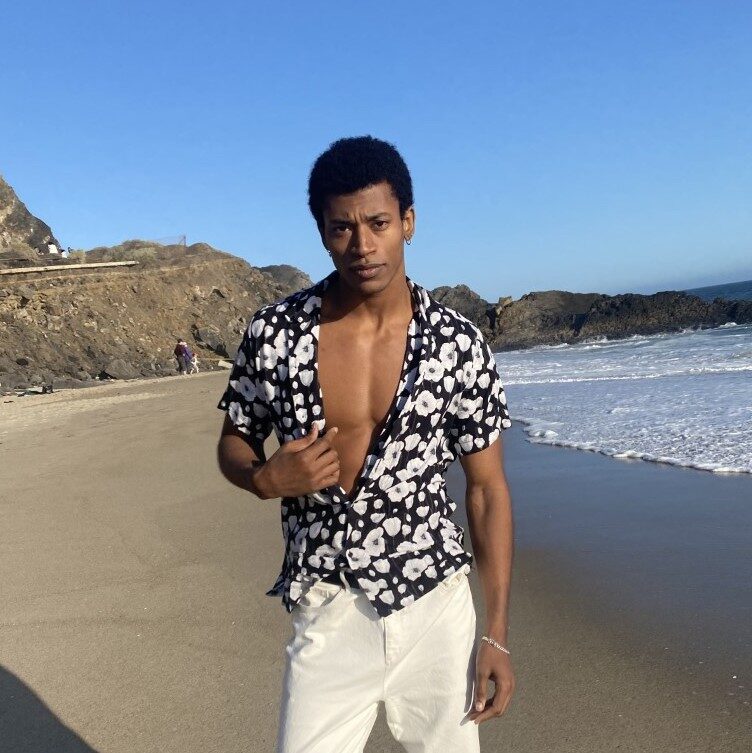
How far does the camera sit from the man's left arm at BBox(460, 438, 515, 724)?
1.79 m

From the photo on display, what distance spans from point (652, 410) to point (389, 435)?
9.79m

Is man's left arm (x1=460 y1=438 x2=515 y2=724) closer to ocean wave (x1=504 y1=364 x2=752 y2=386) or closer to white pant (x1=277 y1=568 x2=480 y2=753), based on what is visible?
white pant (x1=277 y1=568 x2=480 y2=753)

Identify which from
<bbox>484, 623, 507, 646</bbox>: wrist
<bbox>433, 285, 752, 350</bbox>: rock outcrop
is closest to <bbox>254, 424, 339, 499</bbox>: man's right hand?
<bbox>484, 623, 507, 646</bbox>: wrist

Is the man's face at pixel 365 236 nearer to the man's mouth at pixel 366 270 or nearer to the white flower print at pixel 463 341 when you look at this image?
the man's mouth at pixel 366 270

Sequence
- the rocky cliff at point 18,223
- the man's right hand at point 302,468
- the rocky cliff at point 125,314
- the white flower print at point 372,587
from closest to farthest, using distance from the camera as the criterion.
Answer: the man's right hand at point 302,468, the white flower print at point 372,587, the rocky cliff at point 125,314, the rocky cliff at point 18,223

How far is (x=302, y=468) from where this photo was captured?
5.21ft

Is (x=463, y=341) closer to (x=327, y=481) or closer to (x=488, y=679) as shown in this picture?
(x=327, y=481)

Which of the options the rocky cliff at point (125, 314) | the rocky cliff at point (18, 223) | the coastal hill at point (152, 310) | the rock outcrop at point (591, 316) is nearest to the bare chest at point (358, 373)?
the rocky cliff at point (125, 314)

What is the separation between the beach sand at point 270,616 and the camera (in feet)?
10.1

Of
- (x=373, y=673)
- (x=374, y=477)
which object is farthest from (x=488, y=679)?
(x=374, y=477)

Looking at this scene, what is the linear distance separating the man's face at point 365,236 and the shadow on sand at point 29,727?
2320mm

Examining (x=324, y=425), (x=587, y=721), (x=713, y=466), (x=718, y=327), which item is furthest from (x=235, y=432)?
(x=718, y=327)

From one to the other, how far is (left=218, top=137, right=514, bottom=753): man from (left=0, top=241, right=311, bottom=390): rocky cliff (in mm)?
→ 24114

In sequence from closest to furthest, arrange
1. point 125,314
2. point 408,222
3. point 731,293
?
point 408,222
point 125,314
point 731,293
